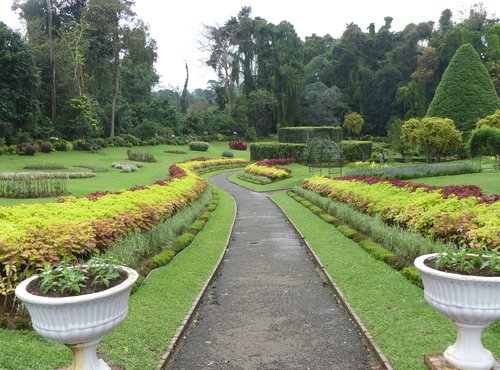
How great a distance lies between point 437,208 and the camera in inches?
346

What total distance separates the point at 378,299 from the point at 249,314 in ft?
6.09

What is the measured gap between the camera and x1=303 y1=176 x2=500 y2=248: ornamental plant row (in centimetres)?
684

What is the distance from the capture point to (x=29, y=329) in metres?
4.96

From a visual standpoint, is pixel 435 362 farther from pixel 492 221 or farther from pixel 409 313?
pixel 492 221

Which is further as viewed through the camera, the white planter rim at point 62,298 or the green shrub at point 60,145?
the green shrub at point 60,145

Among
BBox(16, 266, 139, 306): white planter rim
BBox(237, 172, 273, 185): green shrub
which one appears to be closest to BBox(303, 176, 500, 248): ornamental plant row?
BBox(16, 266, 139, 306): white planter rim

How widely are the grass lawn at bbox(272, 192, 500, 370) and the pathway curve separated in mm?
286

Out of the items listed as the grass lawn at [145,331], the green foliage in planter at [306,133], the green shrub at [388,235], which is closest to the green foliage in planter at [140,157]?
the green foliage in planter at [306,133]

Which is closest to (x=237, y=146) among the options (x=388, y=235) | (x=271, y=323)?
(x=388, y=235)

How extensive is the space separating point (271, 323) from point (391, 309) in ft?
5.28

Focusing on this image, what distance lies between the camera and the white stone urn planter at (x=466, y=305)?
3.36 m

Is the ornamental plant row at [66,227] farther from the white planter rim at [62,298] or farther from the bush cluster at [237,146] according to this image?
the bush cluster at [237,146]

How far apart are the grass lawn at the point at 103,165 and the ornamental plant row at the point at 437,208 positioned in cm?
1099

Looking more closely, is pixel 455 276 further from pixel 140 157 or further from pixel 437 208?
pixel 140 157
